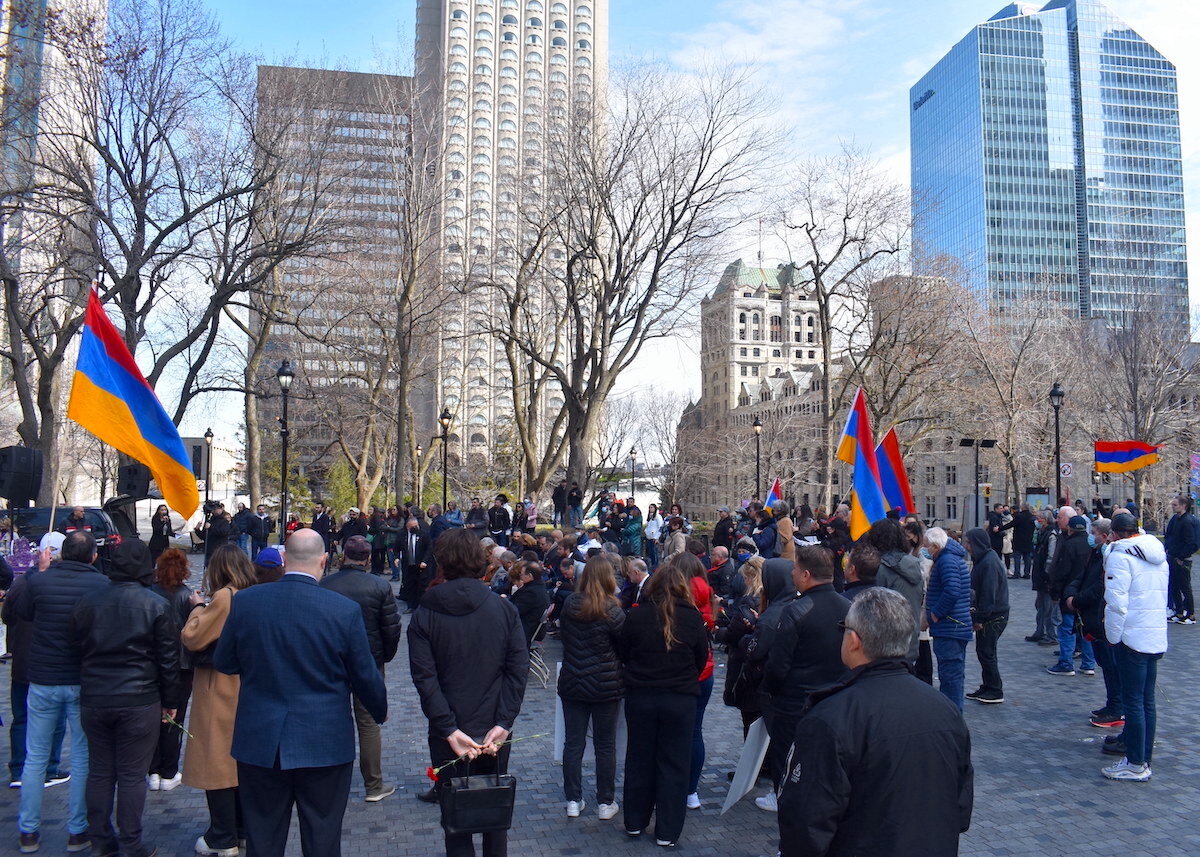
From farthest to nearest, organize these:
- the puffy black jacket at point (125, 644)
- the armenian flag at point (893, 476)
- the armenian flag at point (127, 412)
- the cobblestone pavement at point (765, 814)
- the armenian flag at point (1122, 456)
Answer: the armenian flag at point (1122, 456)
the armenian flag at point (893, 476)
the armenian flag at point (127, 412)
the cobblestone pavement at point (765, 814)
the puffy black jacket at point (125, 644)

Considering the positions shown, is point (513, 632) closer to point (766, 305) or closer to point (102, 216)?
point (102, 216)

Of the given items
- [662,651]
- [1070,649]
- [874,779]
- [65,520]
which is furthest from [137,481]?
[874,779]

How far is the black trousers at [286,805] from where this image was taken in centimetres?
430

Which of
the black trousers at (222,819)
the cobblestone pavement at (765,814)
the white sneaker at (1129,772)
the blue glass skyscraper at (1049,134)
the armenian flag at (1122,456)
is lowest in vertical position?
the cobblestone pavement at (765,814)

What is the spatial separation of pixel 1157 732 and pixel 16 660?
995 cm

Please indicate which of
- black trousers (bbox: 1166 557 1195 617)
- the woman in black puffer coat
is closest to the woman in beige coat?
the woman in black puffer coat

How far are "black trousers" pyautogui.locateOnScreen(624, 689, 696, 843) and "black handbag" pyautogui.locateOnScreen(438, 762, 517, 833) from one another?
1.54m

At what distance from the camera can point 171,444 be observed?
869 centimetres

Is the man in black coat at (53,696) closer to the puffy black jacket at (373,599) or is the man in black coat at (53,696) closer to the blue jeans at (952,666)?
the puffy black jacket at (373,599)

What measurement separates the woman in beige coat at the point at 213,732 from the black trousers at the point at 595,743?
7.16 ft

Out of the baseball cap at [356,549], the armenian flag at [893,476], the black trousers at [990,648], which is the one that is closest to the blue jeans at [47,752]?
the baseball cap at [356,549]

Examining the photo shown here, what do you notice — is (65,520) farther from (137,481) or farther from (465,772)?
(465,772)

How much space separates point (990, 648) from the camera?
9922 mm

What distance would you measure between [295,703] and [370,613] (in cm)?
203
